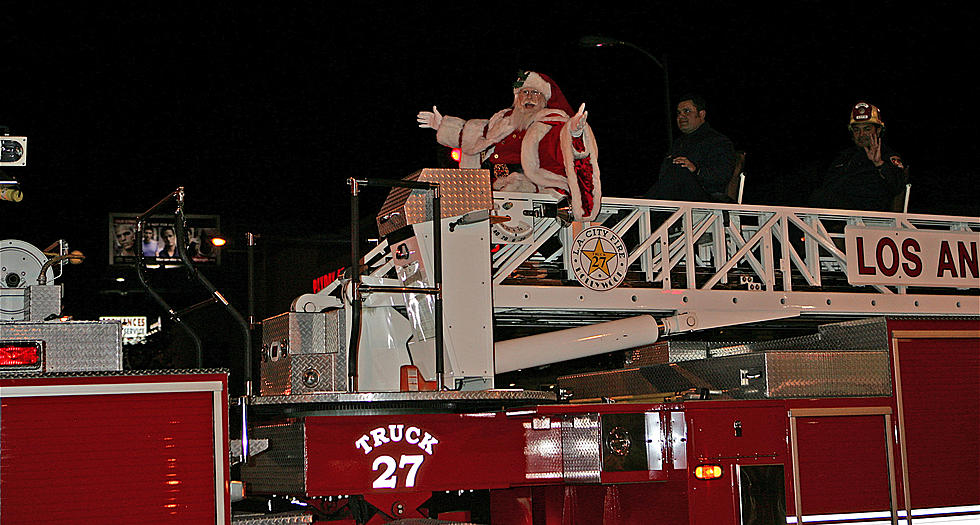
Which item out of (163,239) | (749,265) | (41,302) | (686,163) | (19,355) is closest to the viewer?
(19,355)

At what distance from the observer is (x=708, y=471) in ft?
21.4

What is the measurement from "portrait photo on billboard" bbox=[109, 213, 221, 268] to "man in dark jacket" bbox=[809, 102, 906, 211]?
14343mm

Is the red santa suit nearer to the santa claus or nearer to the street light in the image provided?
the santa claus

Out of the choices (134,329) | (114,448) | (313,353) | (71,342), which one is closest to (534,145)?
(313,353)

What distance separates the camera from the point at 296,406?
18.2 ft

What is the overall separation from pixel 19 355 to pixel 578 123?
3.45m

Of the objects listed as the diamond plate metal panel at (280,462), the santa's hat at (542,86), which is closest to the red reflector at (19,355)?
the diamond plate metal panel at (280,462)

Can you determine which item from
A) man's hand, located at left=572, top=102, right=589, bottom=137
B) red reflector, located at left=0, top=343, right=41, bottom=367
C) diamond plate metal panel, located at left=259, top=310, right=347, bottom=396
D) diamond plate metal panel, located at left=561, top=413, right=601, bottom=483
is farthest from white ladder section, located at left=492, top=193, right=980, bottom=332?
red reflector, located at left=0, top=343, right=41, bottom=367

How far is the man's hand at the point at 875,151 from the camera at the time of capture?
8.58 meters

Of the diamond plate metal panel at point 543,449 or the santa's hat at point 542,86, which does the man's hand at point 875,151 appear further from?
the diamond plate metal panel at point 543,449

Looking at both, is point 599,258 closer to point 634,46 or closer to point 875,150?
point 875,150

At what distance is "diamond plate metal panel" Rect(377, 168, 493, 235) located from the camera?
618 centimetres

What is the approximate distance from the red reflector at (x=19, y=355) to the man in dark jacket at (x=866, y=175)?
619cm

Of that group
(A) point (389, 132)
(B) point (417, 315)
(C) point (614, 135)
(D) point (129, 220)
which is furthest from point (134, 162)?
(B) point (417, 315)
